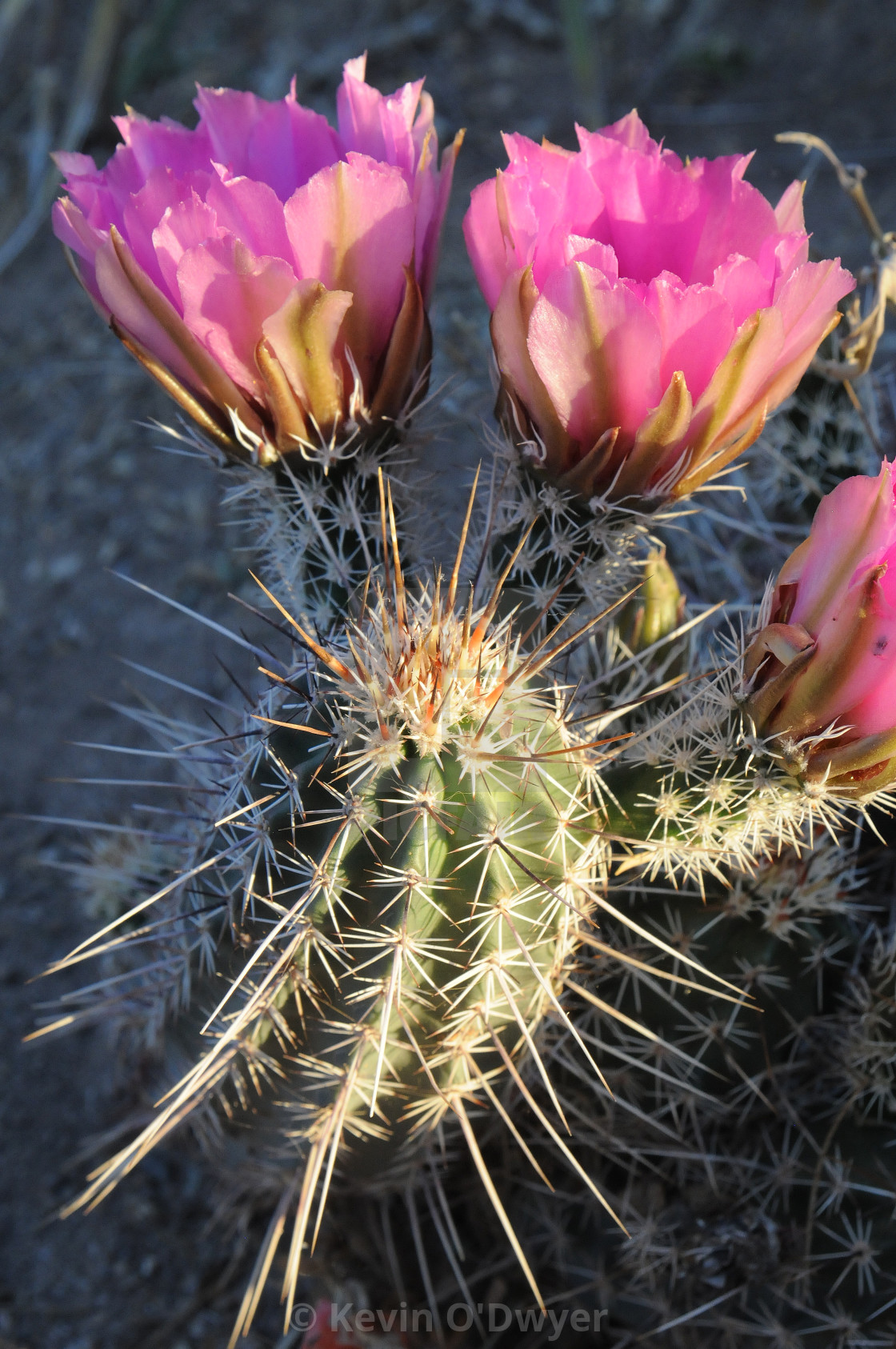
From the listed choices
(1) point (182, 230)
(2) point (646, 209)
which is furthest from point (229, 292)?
(2) point (646, 209)

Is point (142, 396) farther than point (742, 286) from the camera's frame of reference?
Yes

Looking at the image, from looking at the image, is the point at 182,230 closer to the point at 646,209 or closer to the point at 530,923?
the point at 646,209

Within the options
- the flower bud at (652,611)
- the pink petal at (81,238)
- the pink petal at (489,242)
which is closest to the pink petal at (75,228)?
the pink petal at (81,238)

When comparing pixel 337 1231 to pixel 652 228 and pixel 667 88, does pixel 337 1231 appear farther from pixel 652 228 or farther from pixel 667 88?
pixel 667 88

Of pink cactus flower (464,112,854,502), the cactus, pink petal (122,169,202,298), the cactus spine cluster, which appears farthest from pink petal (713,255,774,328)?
pink petal (122,169,202,298)

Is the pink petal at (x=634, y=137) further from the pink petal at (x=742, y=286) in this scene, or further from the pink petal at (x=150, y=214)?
the pink petal at (x=150, y=214)

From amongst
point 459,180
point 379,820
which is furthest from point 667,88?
point 379,820
